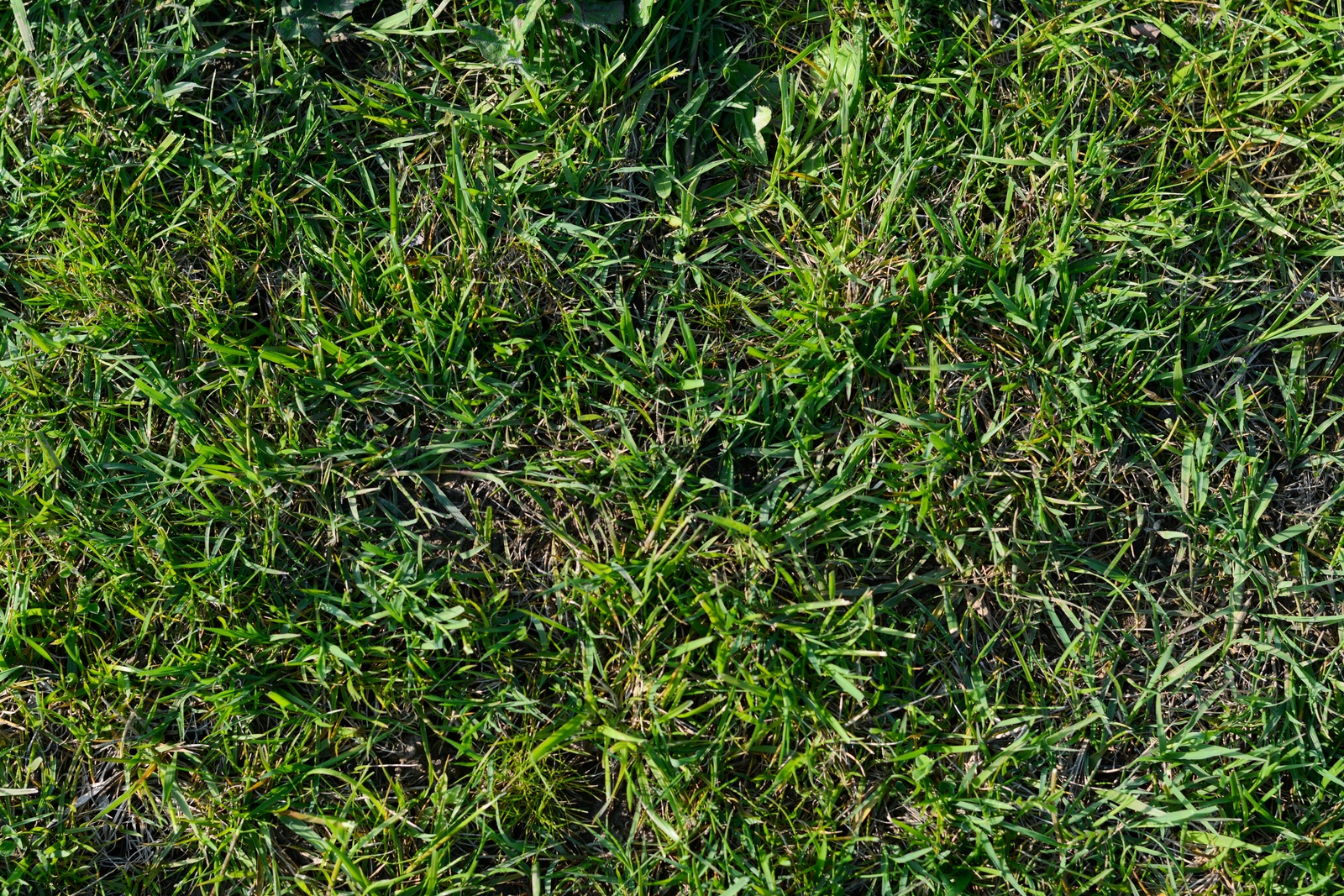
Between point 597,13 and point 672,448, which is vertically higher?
point 597,13

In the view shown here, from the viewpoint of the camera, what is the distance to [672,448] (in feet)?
7.55

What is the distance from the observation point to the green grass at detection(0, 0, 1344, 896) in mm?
2232

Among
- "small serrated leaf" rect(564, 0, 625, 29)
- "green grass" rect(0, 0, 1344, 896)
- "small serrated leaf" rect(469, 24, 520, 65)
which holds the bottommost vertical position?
"green grass" rect(0, 0, 1344, 896)

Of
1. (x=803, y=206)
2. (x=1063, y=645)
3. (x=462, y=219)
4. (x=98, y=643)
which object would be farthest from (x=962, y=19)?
(x=98, y=643)

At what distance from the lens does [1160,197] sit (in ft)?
7.76

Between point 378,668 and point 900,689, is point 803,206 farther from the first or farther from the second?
point 378,668

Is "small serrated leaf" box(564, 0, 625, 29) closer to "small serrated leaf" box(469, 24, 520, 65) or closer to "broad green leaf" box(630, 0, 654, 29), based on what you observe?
"broad green leaf" box(630, 0, 654, 29)

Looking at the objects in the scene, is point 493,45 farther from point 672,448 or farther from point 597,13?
point 672,448

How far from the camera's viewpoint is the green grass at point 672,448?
7.32 feet

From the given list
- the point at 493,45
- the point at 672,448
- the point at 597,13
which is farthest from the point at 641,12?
the point at 672,448

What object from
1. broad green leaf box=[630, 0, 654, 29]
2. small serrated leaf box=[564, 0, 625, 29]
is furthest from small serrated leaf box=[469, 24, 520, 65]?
broad green leaf box=[630, 0, 654, 29]

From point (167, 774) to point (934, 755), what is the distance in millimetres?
1585

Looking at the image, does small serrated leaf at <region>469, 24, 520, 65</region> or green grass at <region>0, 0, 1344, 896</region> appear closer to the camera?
green grass at <region>0, 0, 1344, 896</region>

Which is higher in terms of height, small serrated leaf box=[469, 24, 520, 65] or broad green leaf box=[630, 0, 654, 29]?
broad green leaf box=[630, 0, 654, 29]
